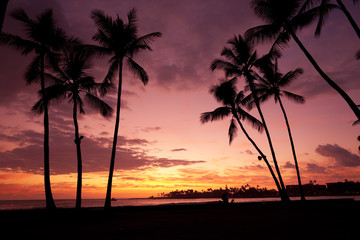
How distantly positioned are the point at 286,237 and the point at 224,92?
17173 mm

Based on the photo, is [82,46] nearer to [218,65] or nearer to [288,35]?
[218,65]

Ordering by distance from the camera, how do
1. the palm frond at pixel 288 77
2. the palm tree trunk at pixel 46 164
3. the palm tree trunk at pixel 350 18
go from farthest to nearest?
the palm frond at pixel 288 77 → the palm tree trunk at pixel 46 164 → the palm tree trunk at pixel 350 18

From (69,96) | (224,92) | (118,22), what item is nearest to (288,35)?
(224,92)

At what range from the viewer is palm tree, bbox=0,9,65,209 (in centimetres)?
1282

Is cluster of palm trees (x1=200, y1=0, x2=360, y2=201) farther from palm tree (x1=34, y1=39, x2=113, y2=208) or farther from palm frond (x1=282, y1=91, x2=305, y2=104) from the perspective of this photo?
palm tree (x1=34, y1=39, x2=113, y2=208)

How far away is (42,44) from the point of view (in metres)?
13.7

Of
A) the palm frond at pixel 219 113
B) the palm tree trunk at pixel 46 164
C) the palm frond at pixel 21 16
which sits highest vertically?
the palm frond at pixel 21 16

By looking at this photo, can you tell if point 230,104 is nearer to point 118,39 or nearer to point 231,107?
point 231,107

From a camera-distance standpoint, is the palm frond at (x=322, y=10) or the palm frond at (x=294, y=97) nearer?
the palm frond at (x=322, y=10)

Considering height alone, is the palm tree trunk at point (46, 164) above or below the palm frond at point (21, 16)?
below

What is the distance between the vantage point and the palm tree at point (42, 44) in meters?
12.8

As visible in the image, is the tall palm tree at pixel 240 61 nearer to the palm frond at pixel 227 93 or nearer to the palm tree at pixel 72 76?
the palm frond at pixel 227 93

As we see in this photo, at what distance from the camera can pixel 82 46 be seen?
46.7 ft

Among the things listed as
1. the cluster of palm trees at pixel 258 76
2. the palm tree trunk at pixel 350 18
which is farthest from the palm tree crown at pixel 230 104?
the palm tree trunk at pixel 350 18
